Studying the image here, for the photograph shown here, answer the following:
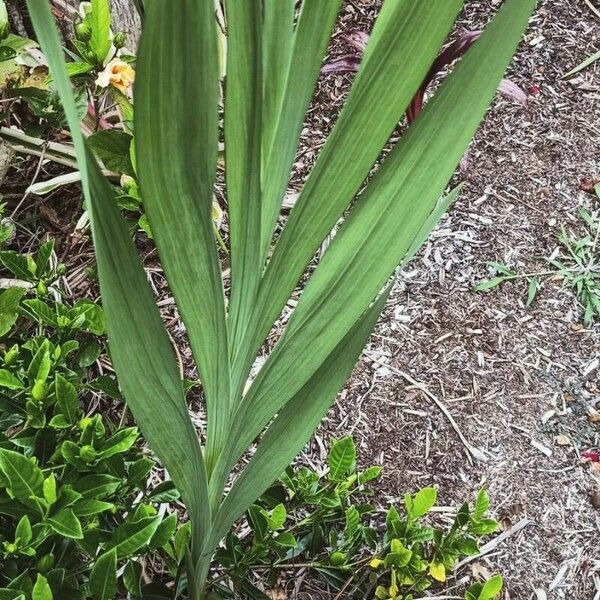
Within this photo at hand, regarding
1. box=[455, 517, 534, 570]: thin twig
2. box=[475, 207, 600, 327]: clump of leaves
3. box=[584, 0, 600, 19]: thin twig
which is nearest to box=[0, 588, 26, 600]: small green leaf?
box=[455, 517, 534, 570]: thin twig

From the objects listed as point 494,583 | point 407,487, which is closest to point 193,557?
point 494,583

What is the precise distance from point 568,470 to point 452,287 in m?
0.39

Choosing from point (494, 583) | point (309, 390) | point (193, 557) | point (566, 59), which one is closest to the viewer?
point (309, 390)

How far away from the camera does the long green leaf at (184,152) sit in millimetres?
350

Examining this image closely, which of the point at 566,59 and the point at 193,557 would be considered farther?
the point at 566,59

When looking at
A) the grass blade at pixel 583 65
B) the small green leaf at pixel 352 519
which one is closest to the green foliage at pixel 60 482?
the small green leaf at pixel 352 519

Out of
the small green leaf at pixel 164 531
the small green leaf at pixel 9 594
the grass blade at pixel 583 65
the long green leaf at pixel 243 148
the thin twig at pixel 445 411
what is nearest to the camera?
the long green leaf at pixel 243 148

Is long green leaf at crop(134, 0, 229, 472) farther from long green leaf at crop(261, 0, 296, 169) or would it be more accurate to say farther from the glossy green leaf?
the glossy green leaf

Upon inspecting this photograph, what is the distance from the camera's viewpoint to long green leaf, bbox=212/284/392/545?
55 centimetres

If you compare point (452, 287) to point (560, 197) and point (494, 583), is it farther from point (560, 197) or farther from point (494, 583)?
point (494, 583)

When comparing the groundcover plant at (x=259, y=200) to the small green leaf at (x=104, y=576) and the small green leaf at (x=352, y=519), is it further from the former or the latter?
the small green leaf at (x=352, y=519)

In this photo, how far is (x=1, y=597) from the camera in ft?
1.85

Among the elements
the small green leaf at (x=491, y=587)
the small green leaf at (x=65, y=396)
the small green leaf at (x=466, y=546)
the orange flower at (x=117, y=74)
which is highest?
the orange flower at (x=117, y=74)

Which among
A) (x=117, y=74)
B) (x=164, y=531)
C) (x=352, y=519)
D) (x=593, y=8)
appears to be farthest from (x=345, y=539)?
(x=593, y=8)
